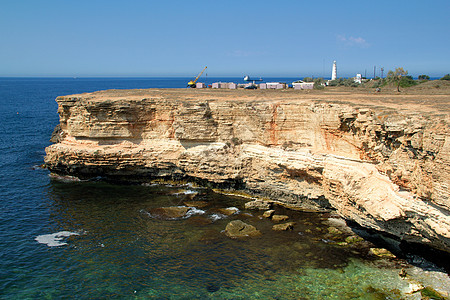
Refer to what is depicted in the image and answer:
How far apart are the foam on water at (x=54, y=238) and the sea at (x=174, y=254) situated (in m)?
0.06

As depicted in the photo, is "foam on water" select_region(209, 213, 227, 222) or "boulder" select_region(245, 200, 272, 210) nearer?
"foam on water" select_region(209, 213, 227, 222)

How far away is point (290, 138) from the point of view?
26.0 metres

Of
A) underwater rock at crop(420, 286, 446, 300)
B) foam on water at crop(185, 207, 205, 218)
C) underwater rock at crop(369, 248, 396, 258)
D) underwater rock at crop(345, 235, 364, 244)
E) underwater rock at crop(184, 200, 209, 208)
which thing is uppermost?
underwater rock at crop(184, 200, 209, 208)

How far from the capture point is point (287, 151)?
25703 millimetres

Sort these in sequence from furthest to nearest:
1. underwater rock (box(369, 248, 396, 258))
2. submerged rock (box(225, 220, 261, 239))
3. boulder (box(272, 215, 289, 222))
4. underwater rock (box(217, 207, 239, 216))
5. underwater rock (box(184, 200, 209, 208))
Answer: underwater rock (box(184, 200, 209, 208)) < underwater rock (box(217, 207, 239, 216)) < boulder (box(272, 215, 289, 222)) < submerged rock (box(225, 220, 261, 239)) < underwater rock (box(369, 248, 396, 258))

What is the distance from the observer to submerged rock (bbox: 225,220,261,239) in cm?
2202

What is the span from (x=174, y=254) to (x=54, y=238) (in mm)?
8078

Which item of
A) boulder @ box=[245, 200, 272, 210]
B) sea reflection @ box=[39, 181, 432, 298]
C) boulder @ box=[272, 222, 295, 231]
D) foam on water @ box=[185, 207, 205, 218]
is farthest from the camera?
boulder @ box=[245, 200, 272, 210]

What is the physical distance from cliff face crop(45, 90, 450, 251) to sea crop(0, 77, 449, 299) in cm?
226

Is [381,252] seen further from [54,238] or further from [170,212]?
[54,238]

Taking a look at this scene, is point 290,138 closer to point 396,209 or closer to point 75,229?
point 396,209

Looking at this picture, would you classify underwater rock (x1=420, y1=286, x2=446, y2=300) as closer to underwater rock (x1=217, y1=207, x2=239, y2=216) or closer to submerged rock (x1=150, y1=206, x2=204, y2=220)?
underwater rock (x1=217, y1=207, x2=239, y2=216)

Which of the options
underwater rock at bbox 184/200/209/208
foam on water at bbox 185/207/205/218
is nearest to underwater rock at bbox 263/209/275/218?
foam on water at bbox 185/207/205/218

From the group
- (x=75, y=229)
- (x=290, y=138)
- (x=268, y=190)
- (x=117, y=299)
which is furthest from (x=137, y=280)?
(x=290, y=138)
